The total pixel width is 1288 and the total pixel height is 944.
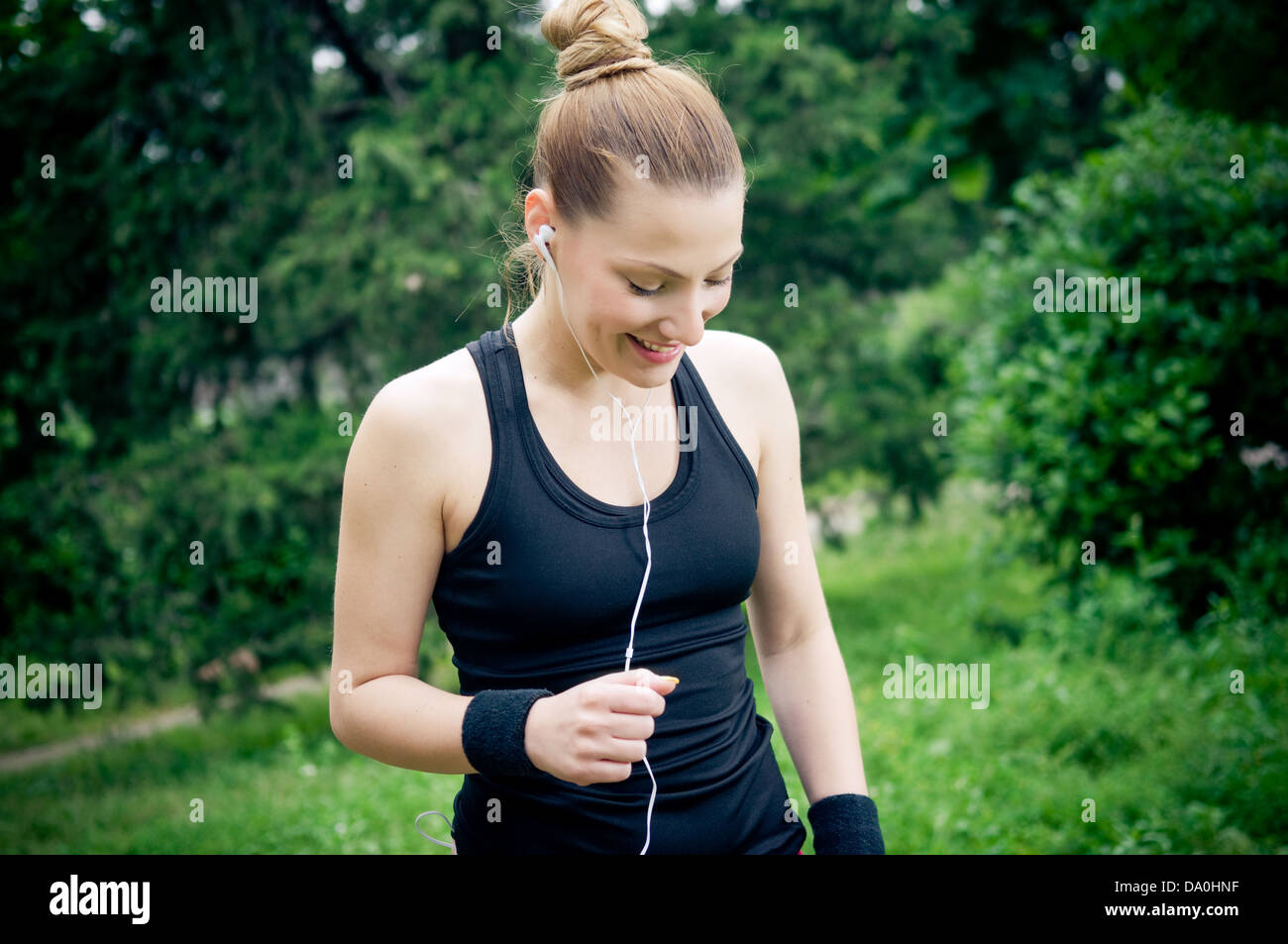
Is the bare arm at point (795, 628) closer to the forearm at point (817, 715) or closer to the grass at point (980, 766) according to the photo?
the forearm at point (817, 715)

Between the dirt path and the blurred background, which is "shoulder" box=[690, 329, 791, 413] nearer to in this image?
the blurred background

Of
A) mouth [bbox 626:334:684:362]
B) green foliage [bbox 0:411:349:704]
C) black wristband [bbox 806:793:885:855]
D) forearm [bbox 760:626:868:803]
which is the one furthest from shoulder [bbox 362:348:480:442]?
green foliage [bbox 0:411:349:704]

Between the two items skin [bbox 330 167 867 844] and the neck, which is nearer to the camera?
skin [bbox 330 167 867 844]

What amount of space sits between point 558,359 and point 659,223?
32 centimetres

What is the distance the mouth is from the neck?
10 cm

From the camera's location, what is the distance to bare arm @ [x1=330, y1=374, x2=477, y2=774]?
165 cm

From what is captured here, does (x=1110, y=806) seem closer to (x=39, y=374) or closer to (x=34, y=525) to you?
(x=34, y=525)

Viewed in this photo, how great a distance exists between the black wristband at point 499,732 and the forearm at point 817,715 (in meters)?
0.54

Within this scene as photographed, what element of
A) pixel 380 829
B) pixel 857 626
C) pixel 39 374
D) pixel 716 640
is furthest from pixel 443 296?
pixel 716 640

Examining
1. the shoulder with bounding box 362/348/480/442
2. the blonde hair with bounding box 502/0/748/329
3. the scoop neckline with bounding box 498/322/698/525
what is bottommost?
the scoop neckline with bounding box 498/322/698/525

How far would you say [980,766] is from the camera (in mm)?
5082

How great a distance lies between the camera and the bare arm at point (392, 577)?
1654 mm

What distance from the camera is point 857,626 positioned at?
869 centimetres

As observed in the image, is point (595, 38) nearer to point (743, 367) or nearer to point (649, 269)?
point (649, 269)
